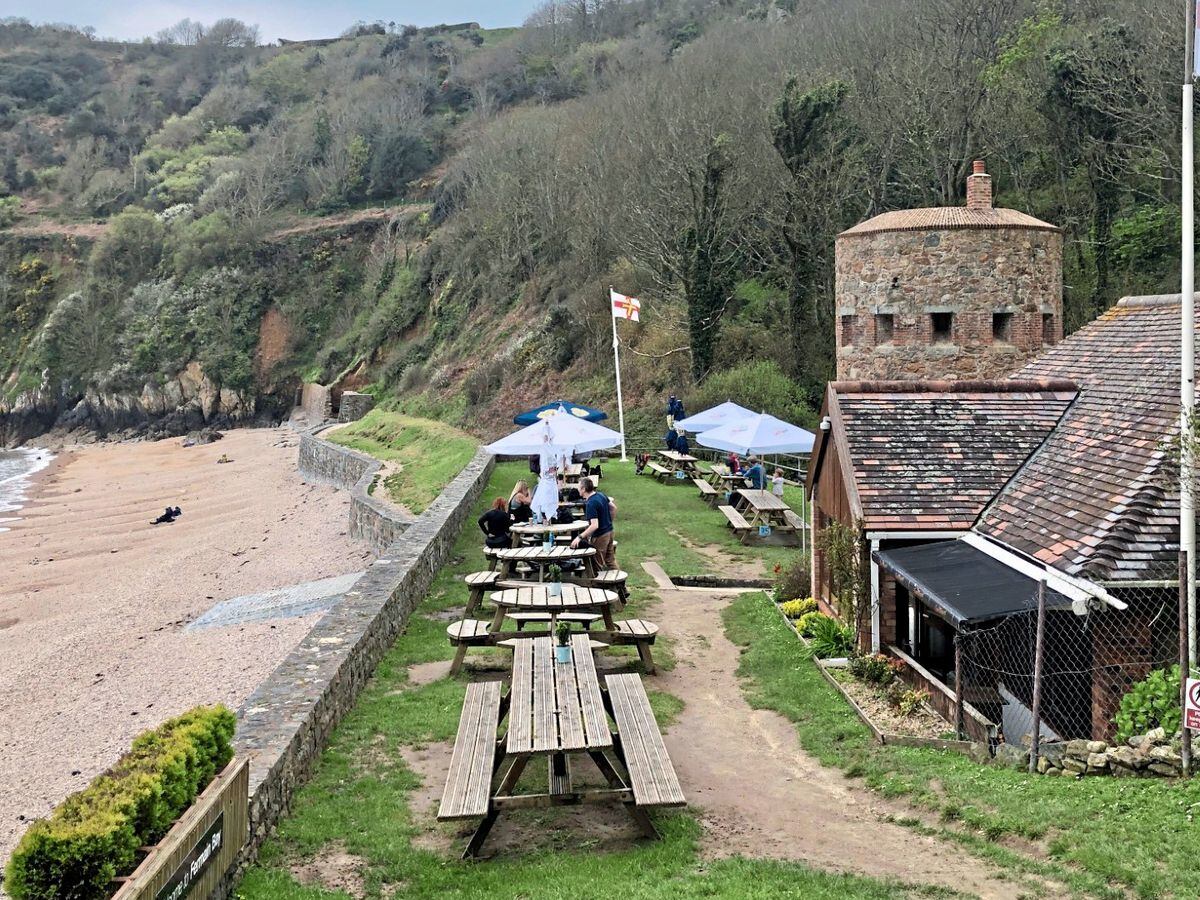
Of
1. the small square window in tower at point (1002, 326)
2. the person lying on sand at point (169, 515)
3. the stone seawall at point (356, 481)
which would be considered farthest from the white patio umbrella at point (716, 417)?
the person lying on sand at point (169, 515)

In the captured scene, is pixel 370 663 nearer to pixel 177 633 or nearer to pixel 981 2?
pixel 177 633

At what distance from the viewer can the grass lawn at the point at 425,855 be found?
5.95 metres

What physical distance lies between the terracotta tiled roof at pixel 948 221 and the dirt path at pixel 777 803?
1207 centimetres

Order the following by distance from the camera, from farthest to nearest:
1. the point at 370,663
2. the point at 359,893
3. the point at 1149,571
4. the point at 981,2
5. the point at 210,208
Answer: the point at 210,208 → the point at 981,2 → the point at 370,663 → the point at 1149,571 → the point at 359,893

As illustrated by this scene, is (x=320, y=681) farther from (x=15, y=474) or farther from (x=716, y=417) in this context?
(x=15, y=474)

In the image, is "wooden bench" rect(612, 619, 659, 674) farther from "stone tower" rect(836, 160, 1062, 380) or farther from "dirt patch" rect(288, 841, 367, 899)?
"stone tower" rect(836, 160, 1062, 380)

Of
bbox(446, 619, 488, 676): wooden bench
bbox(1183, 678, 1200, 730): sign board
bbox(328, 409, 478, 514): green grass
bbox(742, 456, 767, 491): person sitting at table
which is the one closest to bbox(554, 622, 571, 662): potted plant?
bbox(446, 619, 488, 676): wooden bench

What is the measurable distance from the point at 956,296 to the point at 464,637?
13555 mm

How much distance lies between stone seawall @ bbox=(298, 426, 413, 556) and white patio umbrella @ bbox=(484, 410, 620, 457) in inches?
101

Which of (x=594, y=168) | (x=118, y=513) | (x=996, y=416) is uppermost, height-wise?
(x=594, y=168)

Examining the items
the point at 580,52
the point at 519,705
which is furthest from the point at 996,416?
the point at 580,52

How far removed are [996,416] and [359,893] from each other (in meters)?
8.95

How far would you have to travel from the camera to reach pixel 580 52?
100625 millimetres

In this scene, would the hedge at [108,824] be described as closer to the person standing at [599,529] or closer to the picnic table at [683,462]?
the person standing at [599,529]
